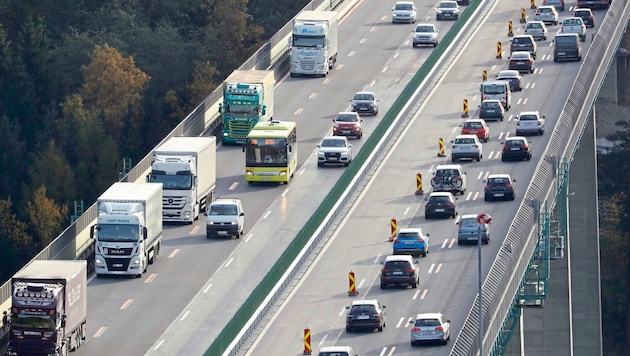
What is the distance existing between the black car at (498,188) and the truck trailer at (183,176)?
14750 mm

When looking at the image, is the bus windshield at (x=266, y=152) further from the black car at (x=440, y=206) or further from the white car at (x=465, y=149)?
the white car at (x=465, y=149)

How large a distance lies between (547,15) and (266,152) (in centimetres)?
5018

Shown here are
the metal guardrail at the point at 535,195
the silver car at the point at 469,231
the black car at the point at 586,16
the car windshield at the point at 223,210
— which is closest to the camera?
the metal guardrail at the point at 535,195

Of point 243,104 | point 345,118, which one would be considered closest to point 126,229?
point 243,104

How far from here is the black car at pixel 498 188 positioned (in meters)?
108

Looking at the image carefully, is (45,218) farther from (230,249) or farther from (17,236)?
(230,249)

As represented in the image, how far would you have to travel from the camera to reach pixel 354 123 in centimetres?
12012

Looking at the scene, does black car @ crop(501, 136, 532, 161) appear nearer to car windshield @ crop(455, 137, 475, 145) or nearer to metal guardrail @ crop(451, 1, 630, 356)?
metal guardrail @ crop(451, 1, 630, 356)

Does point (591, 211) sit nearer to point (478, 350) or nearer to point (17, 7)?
point (17, 7)

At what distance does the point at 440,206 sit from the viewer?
105 m

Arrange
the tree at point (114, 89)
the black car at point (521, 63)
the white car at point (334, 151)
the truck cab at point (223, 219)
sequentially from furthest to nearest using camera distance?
the tree at point (114, 89) → the black car at point (521, 63) → the white car at point (334, 151) → the truck cab at point (223, 219)

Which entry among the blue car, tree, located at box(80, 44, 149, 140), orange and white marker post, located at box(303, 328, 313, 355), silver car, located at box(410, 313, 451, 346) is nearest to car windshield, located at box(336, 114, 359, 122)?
the blue car

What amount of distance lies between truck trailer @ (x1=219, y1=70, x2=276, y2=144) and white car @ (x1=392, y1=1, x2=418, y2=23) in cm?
3548

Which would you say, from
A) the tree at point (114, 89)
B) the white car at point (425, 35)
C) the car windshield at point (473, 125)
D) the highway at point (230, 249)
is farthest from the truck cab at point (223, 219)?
the tree at point (114, 89)
